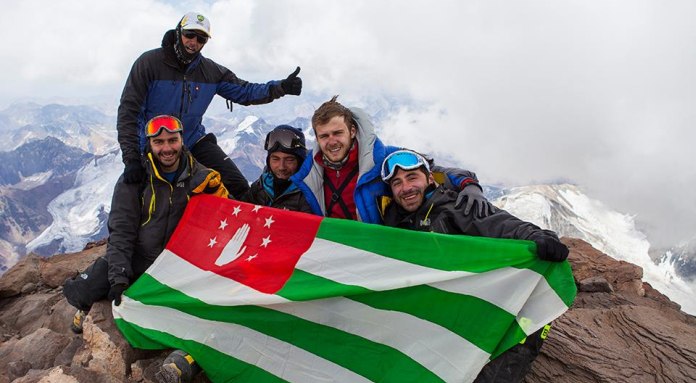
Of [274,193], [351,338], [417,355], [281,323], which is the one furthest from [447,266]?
[274,193]

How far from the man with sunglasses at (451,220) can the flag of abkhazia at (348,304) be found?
0.85 feet

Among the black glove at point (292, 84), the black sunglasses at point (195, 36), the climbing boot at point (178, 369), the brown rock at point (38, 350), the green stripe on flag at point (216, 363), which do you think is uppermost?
the black glove at point (292, 84)

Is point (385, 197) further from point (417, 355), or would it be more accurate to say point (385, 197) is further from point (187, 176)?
point (187, 176)

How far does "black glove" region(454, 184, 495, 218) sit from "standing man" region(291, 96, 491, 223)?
6cm

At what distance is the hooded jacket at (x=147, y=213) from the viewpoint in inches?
285

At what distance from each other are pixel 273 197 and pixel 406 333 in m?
3.95

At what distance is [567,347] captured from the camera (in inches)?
268

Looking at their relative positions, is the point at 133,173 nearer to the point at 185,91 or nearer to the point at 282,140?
the point at 185,91

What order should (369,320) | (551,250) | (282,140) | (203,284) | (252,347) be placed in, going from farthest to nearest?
(282,140), (203,284), (252,347), (369,320), (551,250)

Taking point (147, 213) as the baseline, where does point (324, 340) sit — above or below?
→ below

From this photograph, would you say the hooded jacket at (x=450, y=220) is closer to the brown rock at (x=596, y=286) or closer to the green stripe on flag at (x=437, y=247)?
the green stripe on flag at (x=437, y=247)

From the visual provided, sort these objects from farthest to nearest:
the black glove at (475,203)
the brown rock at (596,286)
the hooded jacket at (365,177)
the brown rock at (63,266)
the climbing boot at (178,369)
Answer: the brown rock at (63,266) < the brown rock at (596,286) < the hooded jacket at (365,177) < the black glove at (475,203) < the climbing boot at (178,369)

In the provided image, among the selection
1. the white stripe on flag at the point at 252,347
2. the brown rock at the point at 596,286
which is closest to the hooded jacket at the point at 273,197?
the white stripe on flag at the point at 252,347

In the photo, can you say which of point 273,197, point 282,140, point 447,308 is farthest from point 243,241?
point 447,308
